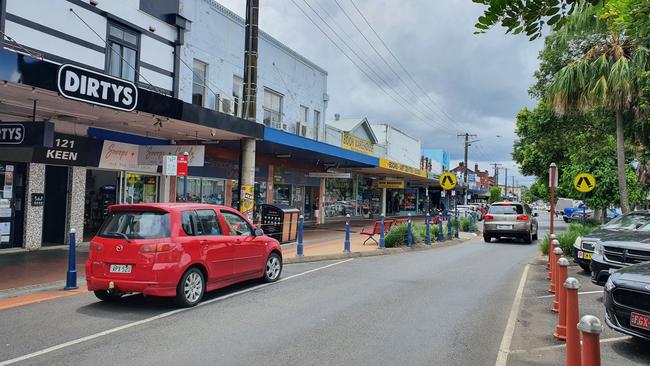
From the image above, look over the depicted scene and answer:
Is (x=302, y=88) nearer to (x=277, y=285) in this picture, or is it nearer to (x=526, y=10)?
(x=277, y=285)

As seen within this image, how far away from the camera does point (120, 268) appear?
24.5 feet

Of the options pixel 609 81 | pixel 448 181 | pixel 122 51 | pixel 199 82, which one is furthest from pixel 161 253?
pixel 448 181

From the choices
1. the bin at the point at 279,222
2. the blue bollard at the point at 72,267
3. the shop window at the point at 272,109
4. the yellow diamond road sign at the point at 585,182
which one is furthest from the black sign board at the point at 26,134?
the yellow diamond road sign at the point at 585,182

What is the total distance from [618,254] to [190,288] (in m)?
7.59

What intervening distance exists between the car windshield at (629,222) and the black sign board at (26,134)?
12.3 metres

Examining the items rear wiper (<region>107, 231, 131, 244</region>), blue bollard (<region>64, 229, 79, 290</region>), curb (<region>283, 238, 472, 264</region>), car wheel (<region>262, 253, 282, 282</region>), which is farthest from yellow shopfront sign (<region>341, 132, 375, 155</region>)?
rear wiper (<region>107, 231, 131, 244</region>)

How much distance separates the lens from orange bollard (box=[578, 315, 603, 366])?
3.03m

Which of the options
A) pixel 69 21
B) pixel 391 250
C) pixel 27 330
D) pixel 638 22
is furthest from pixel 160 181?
pixel 638 22

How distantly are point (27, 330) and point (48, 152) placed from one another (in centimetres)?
758

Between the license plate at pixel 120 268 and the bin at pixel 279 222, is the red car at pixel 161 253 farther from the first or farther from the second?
the bin at pixel 279 222

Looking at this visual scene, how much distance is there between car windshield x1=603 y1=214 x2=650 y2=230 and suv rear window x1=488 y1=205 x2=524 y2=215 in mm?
8938

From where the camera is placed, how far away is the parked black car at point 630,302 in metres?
5.55

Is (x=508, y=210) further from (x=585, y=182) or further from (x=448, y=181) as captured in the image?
(x=585, y=182)

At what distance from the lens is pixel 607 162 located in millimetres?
20703
